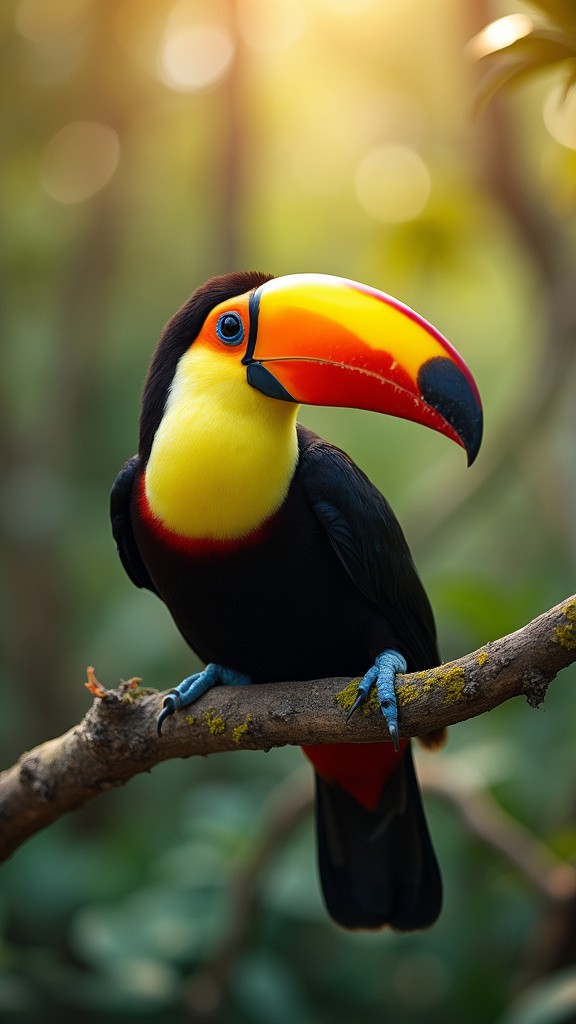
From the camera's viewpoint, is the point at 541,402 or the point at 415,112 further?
the point at 415,112

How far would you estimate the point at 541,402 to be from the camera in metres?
3.99

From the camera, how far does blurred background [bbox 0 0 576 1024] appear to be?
3.51 metres

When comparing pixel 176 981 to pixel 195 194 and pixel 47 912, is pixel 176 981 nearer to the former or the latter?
pixel 47 912

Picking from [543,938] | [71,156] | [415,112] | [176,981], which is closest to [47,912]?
[176,981]

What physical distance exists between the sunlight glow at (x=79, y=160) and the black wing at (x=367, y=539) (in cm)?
345

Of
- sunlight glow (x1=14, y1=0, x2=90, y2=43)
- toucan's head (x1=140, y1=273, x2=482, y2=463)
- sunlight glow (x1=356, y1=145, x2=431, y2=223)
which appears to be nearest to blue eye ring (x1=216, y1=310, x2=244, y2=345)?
toucan's head (x1=140, y1=273, x2=482, y2=463)

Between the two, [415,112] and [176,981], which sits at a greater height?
[415,112]

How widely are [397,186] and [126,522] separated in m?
2.14

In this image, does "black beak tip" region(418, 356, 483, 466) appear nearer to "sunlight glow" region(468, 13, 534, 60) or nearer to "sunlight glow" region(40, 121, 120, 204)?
"sunlight glow" region(468, 13, 534, 60)

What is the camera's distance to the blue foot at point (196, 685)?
7.11 feet

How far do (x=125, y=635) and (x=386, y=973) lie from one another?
2061 millimetres

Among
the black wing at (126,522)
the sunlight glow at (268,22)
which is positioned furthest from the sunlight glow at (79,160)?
the black wing at (126,522)

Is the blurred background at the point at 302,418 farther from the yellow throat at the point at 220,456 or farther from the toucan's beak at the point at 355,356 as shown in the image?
the yellow throat at the point at 220,456

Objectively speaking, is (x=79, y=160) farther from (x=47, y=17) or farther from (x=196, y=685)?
(x=196, y=685)
